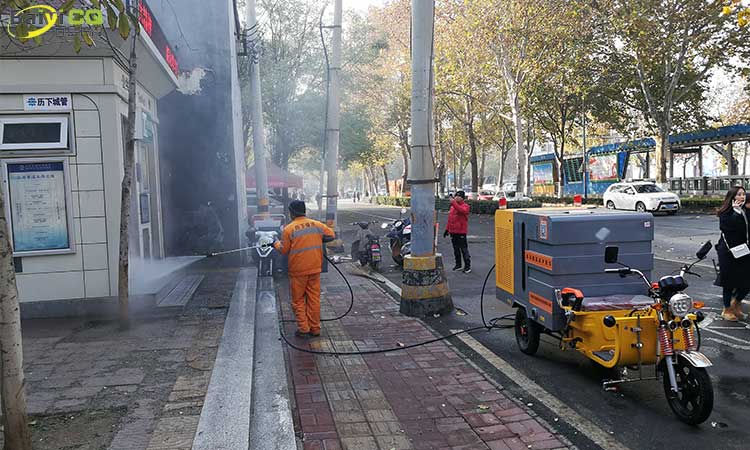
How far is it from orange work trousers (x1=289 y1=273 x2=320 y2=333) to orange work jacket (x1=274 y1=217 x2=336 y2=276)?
97mm

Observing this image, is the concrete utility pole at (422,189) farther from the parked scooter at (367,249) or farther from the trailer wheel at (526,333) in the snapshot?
the parked scooter at (367,249)

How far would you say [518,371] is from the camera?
5473 millimetres

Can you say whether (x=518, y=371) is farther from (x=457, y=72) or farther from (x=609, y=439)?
(x=457, y=72)

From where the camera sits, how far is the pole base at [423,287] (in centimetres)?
772

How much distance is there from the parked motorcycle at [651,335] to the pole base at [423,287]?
8.64 ft

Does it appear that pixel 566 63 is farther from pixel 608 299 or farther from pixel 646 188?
pixel 608 299

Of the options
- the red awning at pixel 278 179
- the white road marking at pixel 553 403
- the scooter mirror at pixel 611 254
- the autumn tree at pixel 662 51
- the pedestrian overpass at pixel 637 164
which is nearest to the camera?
the white road marking at pixel 553 403

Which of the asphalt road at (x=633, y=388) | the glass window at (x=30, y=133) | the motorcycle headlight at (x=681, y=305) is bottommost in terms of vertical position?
the asphalt road at (x=633, y=388)

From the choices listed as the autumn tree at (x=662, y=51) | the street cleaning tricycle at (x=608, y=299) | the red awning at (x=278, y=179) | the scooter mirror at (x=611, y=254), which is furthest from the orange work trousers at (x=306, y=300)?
the autumn tree at (x=662, y=51)

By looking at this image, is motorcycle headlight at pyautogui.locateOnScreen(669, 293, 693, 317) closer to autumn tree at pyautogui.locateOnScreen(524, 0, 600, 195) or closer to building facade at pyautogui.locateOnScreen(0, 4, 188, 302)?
building facade at pyautogui.locateOnScreen(0, 4, 188, 302)

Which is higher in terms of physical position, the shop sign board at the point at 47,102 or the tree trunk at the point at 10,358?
the shop sign board at the point at 47,102

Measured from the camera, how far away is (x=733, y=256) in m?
7.01

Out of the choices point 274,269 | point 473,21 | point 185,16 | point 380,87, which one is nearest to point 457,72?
point 473,21

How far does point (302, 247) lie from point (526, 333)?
252cm
